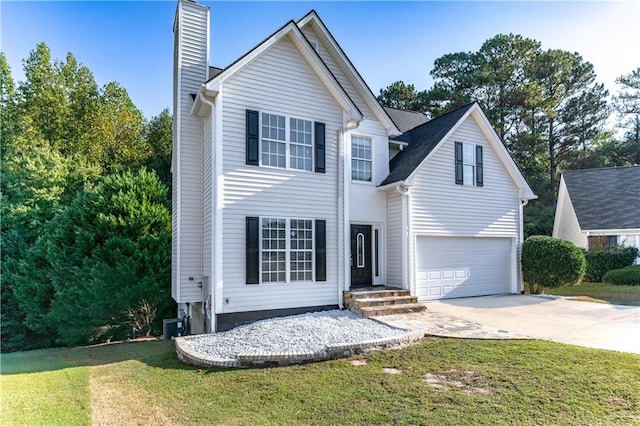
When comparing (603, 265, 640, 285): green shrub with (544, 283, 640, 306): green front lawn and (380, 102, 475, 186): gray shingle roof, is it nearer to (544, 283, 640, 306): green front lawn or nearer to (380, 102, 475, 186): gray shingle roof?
(544, 283, 640, 306): green front lawn

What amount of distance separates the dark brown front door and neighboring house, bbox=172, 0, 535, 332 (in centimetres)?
4

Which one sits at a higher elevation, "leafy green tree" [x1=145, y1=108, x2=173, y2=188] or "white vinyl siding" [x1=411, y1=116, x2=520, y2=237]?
"leafy green tree" [x1=145, y1=108, x2=173, y2=188]

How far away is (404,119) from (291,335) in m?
11.3

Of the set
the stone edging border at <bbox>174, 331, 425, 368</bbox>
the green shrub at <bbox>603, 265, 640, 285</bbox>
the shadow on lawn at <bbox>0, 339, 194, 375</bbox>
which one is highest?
the green shrub at <bbox>603, 265, 640, 285</bbox>

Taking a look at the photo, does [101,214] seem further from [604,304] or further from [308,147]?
[604,304]

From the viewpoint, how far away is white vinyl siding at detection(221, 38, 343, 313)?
9.47 metres

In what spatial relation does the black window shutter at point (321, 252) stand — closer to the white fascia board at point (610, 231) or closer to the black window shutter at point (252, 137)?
the black window shutter at point (252, 137)

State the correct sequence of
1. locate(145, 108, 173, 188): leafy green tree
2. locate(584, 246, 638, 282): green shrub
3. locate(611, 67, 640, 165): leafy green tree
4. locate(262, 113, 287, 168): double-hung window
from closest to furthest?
locate(262, 113, 287, 168): double-hung window → locate(584, 246, 638, 282): green shrub → locate(145, 108, 173, 188): leafy green tree → locate(611, 67, 640, 165): leafy green tree

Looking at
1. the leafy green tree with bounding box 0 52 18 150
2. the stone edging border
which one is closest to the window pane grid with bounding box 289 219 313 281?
the stone edging border

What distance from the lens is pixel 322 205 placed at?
10727mm

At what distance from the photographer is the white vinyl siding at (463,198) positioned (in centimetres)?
1245

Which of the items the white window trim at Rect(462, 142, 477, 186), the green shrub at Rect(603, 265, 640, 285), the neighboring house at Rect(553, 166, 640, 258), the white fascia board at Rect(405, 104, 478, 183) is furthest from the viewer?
the neighboring house at Rect(553, 166, 640, 258)

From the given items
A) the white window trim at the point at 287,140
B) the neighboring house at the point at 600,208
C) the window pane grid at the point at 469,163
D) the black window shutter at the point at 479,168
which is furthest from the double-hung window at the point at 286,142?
the neighboring house at the point at 600,208

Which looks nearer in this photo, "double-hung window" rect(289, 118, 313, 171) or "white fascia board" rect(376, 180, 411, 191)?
"double-hung window" rect(289, 118, 313, 171)
